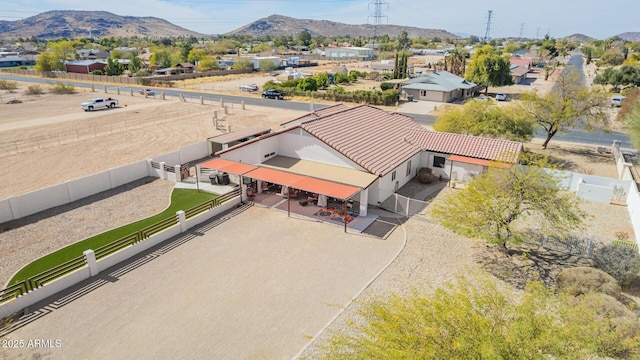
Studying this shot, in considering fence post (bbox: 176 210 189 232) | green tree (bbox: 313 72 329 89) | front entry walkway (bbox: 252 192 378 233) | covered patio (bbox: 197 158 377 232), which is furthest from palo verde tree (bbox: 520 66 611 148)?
green tree (bbox: 313 72 329 89)

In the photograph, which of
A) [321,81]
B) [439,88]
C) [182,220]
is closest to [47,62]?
[321,81]

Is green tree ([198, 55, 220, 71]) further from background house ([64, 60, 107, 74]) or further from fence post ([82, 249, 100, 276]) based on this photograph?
fence post ([82, 249, 100, 276])

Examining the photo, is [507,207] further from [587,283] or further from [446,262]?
[587,283]

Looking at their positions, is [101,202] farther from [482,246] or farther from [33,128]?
[33,128]

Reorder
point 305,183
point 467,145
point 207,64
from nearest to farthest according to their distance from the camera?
point 305,183 < point 467,145 < point 207,64

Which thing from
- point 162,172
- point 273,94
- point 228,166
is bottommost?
point 162,172

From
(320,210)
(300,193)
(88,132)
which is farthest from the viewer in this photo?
(88,132)
